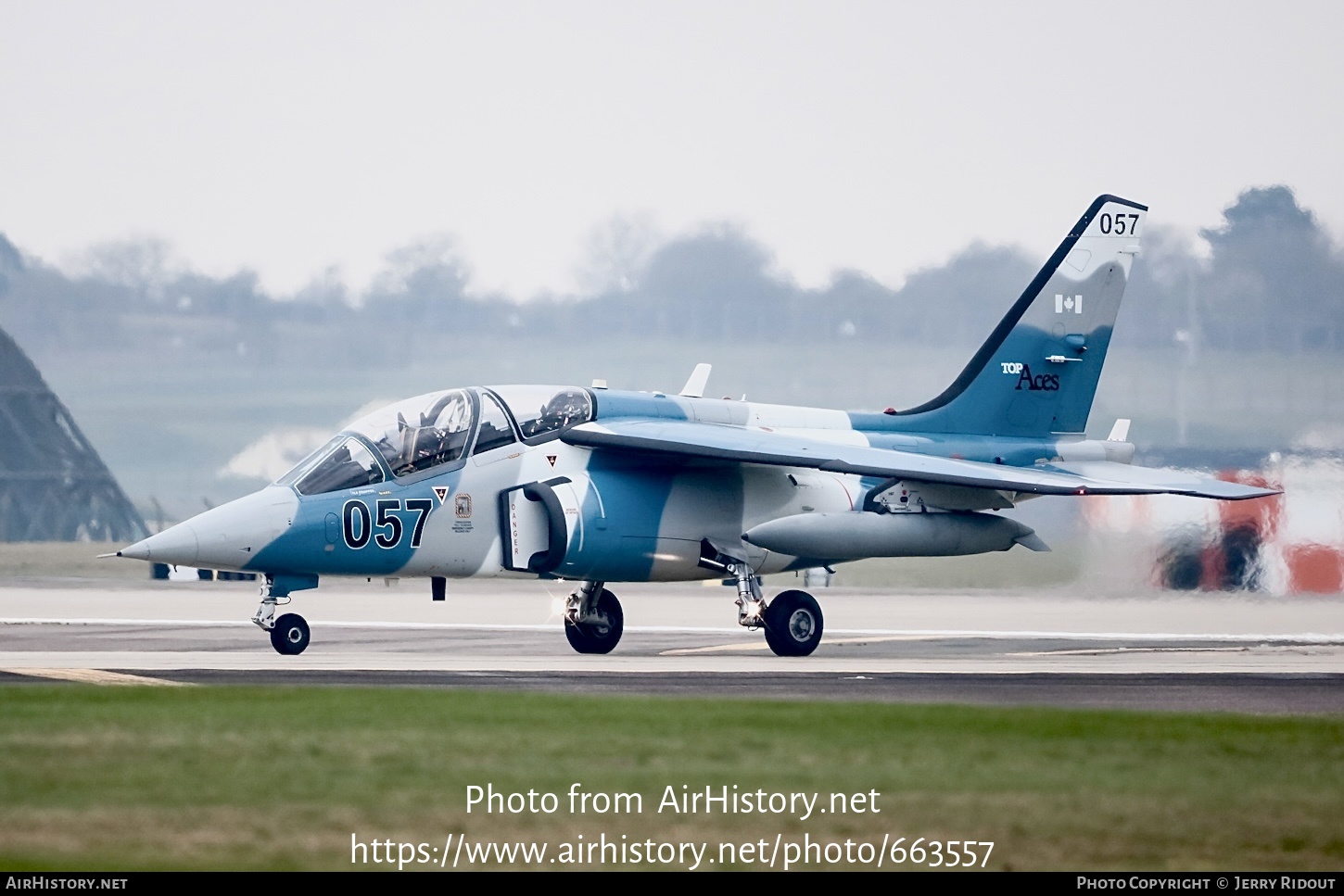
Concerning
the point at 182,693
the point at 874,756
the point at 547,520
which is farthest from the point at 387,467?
the point at 874,756

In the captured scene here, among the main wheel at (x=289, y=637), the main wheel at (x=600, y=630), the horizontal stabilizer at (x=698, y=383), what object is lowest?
the main wheel at (x=600, y=630)

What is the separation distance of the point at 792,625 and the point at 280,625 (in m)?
5.41

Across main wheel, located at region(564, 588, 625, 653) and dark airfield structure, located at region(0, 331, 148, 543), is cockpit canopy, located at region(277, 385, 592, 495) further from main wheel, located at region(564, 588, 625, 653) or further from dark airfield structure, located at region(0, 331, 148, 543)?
dark airfield structure, located at region(0, 331, 148, 543)

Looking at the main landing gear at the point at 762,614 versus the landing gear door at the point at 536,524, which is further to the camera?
the main landing gear at the point at 762,614

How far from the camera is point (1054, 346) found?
22672 mm

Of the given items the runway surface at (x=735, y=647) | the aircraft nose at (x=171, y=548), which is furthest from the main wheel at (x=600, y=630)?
the aircraft nose at (x=171, y=548)

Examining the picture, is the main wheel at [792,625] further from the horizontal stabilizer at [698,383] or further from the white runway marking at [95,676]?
the white runway marking at [95,676]

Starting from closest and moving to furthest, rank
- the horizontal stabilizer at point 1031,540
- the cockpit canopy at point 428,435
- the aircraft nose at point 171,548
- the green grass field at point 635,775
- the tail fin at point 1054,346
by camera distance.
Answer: the green grass field at point 635,775
the aircraft nose at point 171,548
the cockpit canopy at point 428,435
the horizontal stabilizer at point 1031,540
the tail fin at point 1054,346

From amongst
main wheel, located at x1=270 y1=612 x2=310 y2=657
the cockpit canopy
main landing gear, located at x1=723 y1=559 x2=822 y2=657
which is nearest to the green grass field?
main wheel, located at x1=270 y1=612 x2=310 y2=657

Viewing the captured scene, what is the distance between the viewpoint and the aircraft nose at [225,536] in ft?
56.4

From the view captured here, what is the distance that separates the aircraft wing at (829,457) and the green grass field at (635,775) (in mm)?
6170
